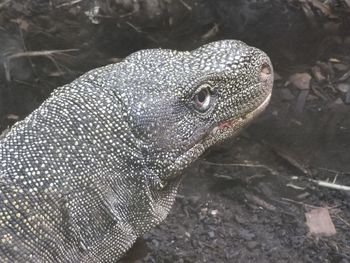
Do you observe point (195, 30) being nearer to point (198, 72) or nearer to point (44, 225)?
point (198, 72)

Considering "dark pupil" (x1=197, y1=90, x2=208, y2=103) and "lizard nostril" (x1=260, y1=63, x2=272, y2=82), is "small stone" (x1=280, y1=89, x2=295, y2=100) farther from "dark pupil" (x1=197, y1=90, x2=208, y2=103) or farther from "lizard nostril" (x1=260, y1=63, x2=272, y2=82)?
"dark pupil" (x1=197, y1=90, x2=208, y2=103)

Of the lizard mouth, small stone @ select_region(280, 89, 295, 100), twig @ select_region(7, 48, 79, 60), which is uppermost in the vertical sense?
the lizard mouth

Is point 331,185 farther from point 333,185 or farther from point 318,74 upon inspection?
point 318,74

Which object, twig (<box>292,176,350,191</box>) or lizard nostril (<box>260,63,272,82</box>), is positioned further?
twig (<box>292,176,350,191</box>)

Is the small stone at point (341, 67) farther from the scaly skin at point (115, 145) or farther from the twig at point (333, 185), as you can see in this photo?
the scaly skin at point (115, 145)

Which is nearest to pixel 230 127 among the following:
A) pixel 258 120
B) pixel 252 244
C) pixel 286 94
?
pixel 252 244

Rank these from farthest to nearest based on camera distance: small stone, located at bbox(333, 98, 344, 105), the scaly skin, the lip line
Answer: small stone, located at bbox(333, 98, 344, 105)
the lip line
the scaly skin

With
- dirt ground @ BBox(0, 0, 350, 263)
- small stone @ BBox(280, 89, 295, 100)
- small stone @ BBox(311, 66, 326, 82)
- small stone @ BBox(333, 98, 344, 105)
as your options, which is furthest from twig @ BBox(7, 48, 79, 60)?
small stone @ BBox(333, 98, 344, 105)
